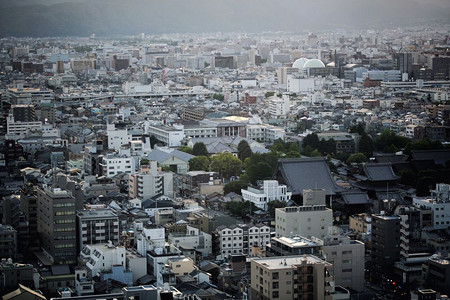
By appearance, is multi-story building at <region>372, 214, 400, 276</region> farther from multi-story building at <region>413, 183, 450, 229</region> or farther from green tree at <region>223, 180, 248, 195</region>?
green tree at <region>223, 180, 248, 195</region>

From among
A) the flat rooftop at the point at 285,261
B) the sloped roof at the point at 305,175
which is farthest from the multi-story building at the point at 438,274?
the sloped roof at the point at 305,175

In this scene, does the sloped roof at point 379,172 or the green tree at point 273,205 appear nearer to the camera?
the green tree at point 273,205

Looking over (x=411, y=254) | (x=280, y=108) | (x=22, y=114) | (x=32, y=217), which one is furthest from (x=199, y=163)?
(x=280, y=108)

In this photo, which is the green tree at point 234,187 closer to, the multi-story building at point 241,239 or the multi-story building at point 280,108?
the multi-story building at point 241,239

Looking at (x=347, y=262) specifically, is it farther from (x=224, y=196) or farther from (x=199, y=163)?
(x=199, y=163)

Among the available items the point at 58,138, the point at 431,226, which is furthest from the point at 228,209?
the point at 58,138

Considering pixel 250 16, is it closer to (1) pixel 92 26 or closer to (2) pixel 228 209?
(1) pixel 92 26
